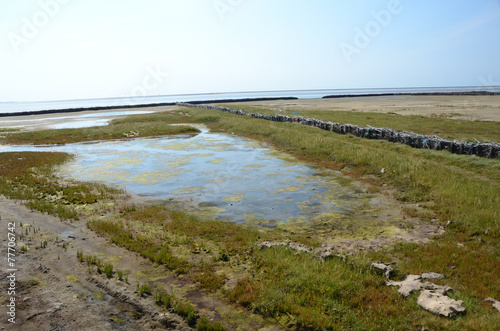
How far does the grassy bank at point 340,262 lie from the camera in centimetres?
639

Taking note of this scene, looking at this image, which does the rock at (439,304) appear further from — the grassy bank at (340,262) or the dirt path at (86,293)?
the dirt path at (86,293)

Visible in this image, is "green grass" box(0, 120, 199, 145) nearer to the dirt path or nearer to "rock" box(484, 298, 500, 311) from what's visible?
the dirt path

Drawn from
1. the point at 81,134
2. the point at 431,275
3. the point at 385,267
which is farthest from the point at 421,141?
the point at 81,134

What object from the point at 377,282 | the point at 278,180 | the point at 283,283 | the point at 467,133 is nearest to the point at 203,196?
the point at 278,180

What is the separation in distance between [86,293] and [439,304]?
305 inches

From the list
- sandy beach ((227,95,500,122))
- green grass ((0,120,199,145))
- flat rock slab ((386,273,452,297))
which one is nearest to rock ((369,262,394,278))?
flat rock slab ((386,273,452,297))

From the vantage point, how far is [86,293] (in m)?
7.32

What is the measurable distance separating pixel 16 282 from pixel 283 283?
6.55m

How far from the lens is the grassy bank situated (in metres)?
6.39

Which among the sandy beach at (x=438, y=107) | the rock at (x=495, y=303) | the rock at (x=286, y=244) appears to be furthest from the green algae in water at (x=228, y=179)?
the sandy beach at (x=438, y=107)

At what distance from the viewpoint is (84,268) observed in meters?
8.49

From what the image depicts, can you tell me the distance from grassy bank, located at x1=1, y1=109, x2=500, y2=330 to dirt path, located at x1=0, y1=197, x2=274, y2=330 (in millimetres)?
409

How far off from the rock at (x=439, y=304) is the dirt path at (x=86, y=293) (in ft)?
11.3

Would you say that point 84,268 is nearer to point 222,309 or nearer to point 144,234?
point 144,234
